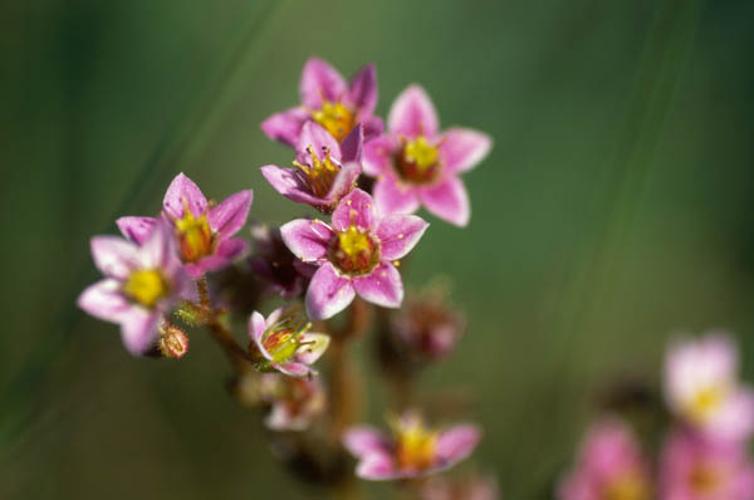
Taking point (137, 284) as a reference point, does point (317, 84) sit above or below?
above

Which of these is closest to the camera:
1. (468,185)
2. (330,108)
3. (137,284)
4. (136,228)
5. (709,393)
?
(137,284)

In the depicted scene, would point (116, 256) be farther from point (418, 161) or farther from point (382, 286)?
point (418, 161)

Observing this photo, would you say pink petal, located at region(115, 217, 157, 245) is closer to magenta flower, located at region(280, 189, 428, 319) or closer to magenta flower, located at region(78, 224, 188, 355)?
magenta flower, located at region(78, 224, 188, 355)

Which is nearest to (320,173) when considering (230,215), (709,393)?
(230,215)

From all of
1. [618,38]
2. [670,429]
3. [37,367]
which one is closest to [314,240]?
[37,367]

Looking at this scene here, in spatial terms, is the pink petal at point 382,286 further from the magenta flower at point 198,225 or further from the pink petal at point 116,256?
the pink petal at point 116,256

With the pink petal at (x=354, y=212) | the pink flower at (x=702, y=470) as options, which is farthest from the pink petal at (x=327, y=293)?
the pink flower at (x=702, y=470)

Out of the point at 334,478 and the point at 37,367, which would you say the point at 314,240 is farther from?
the point at 37,367
